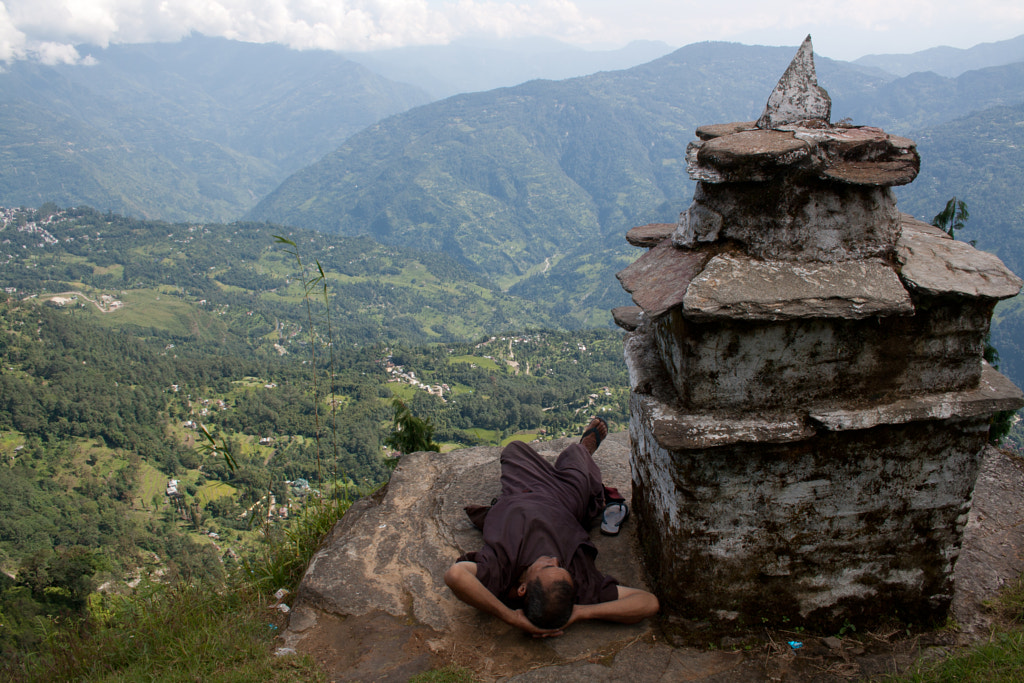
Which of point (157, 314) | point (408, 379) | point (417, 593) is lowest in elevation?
point (408, 379)

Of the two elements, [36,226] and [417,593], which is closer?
[417,593]

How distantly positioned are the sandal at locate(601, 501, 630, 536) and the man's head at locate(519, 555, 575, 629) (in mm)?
1106

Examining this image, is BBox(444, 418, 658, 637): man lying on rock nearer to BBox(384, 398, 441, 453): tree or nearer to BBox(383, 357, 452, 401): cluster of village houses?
BBox(384, 398, 441, 453): tree

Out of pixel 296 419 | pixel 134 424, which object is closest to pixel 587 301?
pixel 296 419

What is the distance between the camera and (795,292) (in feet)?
10.3

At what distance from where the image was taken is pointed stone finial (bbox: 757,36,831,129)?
3.77 meters

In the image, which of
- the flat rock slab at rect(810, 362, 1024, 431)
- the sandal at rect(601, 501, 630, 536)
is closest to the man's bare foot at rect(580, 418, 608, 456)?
the sandal at rect(601, 501, 630, 536)

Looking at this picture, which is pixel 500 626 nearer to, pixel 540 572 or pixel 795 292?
pixel 540 572

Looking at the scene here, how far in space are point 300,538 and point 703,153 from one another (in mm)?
4707

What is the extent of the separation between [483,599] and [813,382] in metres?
2.54

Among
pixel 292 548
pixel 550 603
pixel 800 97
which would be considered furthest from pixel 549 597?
pixel 800 97

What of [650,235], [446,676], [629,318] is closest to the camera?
[446,676]

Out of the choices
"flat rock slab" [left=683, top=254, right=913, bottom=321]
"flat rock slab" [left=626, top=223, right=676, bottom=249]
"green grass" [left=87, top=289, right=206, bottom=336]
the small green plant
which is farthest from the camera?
"green grass" [left=87, top=289, right=206, bottom=336]

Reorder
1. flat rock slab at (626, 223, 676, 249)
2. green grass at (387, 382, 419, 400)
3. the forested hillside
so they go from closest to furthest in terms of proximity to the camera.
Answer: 1. flat rock slab at (626, 223, 676, 249)
2. the forested hillside
3. green grass at (387, 382, 419, 400)
